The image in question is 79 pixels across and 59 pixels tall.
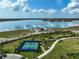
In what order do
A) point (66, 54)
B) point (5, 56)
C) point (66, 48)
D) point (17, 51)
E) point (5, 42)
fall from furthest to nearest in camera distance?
point (5, 42), point (66, 48), point (17, 51), point (66, 54), point (5, 56)

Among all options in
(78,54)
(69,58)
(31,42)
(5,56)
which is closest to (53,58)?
(69,58)

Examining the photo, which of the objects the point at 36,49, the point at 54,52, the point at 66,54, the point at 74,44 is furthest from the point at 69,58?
the point at 74,44

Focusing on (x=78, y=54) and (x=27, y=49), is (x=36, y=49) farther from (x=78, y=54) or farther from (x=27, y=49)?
(x=78, y=54)

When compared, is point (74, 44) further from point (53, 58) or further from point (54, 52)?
point (53, 58)

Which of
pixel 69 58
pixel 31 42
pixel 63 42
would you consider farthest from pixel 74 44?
pixel 69 58

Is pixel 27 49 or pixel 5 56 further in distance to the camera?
pixel 27 49

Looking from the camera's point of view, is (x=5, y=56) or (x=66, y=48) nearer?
(x=5, y=56)

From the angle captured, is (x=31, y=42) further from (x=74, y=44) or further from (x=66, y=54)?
(x=66, y=54)

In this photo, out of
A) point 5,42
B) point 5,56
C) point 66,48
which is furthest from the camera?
point 5,42

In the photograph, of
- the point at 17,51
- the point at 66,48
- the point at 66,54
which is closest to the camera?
the point at 66,54
